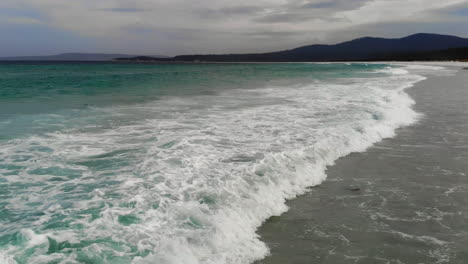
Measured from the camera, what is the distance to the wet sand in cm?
502

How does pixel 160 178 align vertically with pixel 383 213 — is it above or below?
above

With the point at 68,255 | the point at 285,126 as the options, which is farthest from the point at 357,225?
the point at 285,126

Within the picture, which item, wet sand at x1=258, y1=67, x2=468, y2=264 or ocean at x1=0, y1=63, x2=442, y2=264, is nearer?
ocean at x1=0, y1=63, x2=442, y2=264

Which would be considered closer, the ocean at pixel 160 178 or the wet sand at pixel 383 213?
the ocean at pixel 160 178

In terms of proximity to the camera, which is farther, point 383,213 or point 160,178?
point 160,178

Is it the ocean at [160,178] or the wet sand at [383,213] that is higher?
the ocean at [160,178]

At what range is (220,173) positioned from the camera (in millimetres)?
7453

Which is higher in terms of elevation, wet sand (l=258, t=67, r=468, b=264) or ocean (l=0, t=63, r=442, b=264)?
ocean (l=0, t=63, r=442, b=264)

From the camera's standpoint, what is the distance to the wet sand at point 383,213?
5020 millimetres

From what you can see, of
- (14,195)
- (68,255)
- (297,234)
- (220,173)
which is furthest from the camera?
(220,173)

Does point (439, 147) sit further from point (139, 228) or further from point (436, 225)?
point (139, 228)

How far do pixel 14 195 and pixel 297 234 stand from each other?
15.5 ft

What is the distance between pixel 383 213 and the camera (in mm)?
6230

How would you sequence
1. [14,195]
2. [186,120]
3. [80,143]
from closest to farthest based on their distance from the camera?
1. [14,195]
2. [80,143]
3. [186,120]
